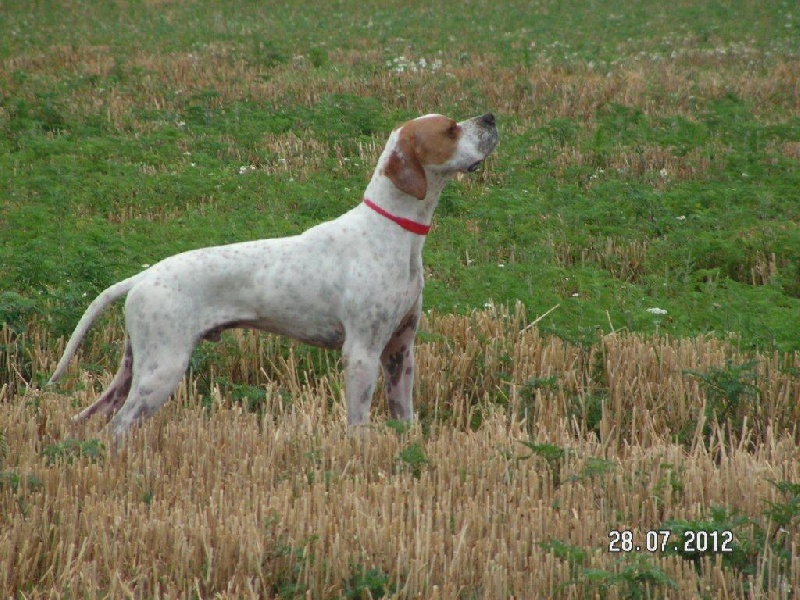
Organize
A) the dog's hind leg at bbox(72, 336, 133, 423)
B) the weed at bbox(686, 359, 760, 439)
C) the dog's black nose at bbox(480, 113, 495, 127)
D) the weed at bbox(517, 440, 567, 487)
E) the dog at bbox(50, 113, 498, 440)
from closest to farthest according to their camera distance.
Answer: the weed at bbox(517, 440, 567, 487), the dog at bbox(50, 113, 498, 440), the dog's black nose at bbox(480, 113, 495, 127), the dog's hind leg at bbox(72, 336, 133, 423), the weed at bbox(686, 359, 760, 439)

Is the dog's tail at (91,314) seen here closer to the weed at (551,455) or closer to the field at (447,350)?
the field at (447,350)

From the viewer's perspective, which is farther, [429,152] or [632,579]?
[429,152]

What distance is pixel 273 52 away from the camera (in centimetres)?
1833

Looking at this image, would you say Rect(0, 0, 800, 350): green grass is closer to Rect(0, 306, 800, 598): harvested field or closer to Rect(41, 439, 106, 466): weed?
Rect(0, 306, 800, 598): harvested field

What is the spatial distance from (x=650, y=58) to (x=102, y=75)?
9010 mm

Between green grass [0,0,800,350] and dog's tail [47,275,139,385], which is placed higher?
dog's tail [47,275,139,385]

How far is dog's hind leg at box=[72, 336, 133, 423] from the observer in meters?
5.79

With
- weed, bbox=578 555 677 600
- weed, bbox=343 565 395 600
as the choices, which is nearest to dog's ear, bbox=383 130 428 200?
weed, bbox=343 565 395 600

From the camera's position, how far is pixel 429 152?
550cm

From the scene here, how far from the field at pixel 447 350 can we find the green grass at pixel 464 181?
0.05 m

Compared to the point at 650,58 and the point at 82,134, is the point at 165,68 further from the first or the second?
the point at 650,58

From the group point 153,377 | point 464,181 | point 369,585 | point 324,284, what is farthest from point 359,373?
point 464,181

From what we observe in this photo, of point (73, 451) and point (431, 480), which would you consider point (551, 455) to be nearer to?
point (431, 480)

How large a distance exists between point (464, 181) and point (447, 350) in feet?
15.9
